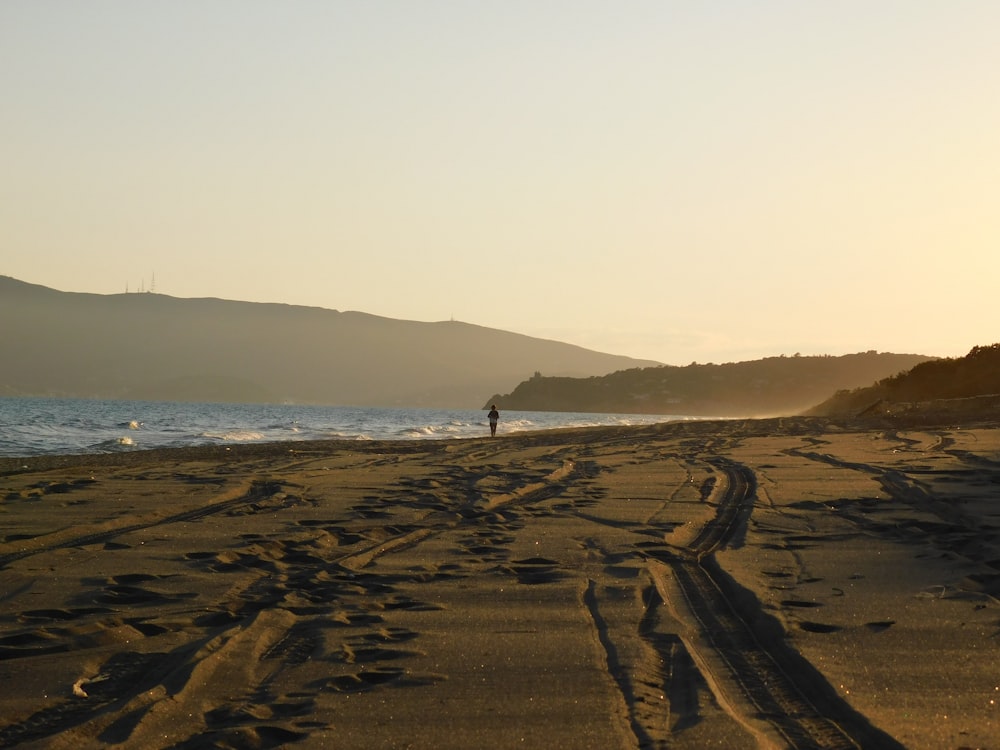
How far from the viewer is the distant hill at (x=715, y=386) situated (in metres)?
137

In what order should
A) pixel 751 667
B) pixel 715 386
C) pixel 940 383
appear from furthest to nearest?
pixel 715 386
pixel 940 383
pixel 751 667

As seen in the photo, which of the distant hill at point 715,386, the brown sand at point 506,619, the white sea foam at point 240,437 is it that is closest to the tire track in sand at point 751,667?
the brown sand at point 506,619

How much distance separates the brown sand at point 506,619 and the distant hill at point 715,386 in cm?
11940

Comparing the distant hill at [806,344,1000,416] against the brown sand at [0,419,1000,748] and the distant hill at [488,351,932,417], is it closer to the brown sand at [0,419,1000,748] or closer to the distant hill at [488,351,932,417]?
the brown sand at [0,419,1000,748]

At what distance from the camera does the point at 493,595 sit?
6090 millimetres

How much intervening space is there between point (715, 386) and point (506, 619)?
150866 millimetres

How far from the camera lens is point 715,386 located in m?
153

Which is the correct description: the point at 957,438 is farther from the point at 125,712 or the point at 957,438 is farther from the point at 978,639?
the point at 125,712

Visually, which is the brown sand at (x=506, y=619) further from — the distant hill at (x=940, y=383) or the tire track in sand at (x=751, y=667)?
the distant hill at (x=940, y=383)

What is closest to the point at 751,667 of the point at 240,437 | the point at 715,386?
the point at 240,437

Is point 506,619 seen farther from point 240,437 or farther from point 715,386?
point 715,386

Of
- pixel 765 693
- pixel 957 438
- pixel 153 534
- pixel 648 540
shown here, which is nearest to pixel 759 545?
pixel 648 540

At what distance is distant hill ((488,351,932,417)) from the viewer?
13725 cm

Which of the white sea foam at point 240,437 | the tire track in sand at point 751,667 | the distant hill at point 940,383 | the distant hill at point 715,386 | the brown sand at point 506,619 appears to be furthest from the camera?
the distant hill at point 715,386
